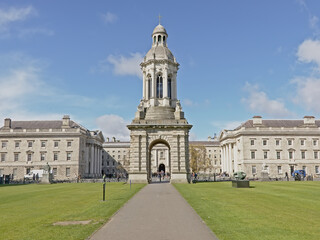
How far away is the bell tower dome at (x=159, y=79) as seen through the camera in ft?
144

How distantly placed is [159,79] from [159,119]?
778 centimetres

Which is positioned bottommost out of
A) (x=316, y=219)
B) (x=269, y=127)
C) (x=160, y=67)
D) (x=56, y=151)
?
(x=316, y=219)

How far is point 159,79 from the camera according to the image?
150ft

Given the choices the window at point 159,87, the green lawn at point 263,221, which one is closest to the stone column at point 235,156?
the window at point 159,87

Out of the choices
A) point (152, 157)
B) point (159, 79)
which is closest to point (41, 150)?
point (159, 79)

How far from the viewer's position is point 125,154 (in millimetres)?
114812

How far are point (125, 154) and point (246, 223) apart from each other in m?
105

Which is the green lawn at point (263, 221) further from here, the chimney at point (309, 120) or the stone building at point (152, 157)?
the stone building at point (152, 157)

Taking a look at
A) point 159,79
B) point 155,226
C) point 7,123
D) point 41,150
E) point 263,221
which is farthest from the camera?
point 7,123

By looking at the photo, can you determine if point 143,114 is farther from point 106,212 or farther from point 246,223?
point 246,223

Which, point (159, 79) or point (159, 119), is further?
point (159, 79)

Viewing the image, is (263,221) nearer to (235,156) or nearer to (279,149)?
(279,149)

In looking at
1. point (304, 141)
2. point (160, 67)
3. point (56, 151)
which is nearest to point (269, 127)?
point (304, 141)

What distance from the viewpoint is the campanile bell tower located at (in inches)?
1554
